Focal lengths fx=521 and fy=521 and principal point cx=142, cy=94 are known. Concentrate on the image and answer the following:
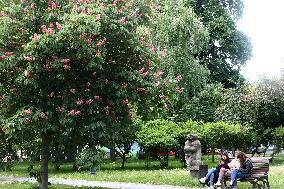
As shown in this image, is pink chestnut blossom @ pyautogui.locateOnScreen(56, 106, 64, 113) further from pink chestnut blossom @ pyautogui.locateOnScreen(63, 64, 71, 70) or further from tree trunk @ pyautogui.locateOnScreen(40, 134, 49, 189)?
tree trunk @ pyautogui.locateOnScreen(40, 134, 49, 189)

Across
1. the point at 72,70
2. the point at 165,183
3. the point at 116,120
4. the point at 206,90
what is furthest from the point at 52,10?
the point at 206,90

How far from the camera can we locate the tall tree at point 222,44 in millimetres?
48219

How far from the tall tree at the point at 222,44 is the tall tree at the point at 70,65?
3396 cm

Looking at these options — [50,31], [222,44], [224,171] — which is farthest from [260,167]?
[222,44]

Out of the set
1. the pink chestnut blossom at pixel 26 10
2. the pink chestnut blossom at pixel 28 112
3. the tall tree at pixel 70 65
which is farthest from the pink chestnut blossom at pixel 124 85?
the pink chestnut blossom at pixel 26 10

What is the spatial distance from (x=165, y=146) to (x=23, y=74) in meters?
15.7

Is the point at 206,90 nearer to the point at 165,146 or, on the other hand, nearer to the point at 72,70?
the point at 165,146

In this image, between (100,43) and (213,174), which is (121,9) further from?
(213,174)

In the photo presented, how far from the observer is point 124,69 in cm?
1439

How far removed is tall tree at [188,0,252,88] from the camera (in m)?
48.2

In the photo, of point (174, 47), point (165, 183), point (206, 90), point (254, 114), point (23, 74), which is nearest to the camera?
point (23, 74)

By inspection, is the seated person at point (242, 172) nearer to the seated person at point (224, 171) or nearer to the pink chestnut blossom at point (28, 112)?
the seated person at point (224, 171)

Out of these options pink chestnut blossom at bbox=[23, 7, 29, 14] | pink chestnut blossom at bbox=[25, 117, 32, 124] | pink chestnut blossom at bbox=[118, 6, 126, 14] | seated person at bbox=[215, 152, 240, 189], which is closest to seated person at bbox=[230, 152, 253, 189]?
seated person at bbox=[215, 152, 240, 189]

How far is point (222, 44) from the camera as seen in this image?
49.3m
